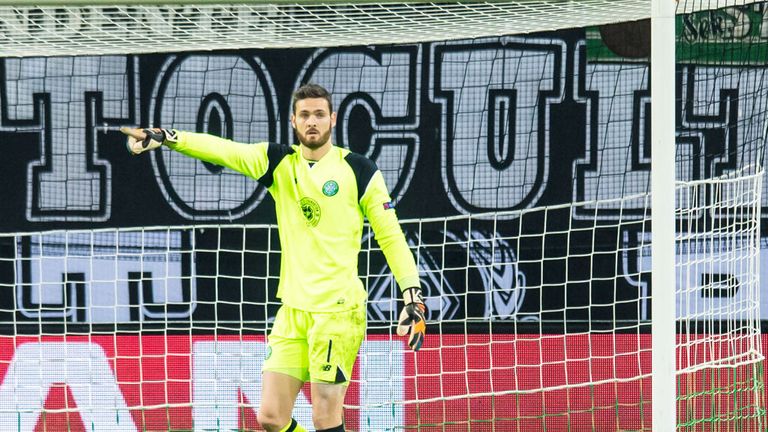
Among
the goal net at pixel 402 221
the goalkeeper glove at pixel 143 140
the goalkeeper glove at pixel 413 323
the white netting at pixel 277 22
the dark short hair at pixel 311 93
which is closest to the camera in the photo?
the goalkeeper glove at pixel 143 140

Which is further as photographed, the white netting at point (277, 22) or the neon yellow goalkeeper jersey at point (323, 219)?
the white netting at point (277, 22)

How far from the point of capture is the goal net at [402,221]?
6141 mm

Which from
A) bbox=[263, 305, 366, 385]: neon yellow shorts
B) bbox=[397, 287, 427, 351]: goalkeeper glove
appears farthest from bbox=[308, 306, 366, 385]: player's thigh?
bbox=[397, 287, 427, 351]: goalkeeper glove

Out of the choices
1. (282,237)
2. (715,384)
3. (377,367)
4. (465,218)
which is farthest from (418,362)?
(282,237)

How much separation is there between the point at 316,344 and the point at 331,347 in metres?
0.06

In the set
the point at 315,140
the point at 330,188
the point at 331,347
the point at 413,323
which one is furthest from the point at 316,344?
the point at 315,140

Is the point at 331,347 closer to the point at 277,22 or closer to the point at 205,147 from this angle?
the point at 205,147

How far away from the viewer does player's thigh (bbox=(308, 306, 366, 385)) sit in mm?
4512

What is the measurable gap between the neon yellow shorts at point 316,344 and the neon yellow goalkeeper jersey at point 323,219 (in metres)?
0.05

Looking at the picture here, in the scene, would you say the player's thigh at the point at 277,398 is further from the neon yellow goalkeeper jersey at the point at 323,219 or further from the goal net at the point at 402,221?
the goal net at the point at 402,221

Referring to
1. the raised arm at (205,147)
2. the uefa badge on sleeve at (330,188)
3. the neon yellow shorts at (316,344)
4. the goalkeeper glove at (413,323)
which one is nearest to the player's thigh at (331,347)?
the neon yellow shorts at (316,344)

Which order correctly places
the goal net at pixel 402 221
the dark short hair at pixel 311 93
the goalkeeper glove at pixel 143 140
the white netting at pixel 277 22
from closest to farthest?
the goalkeeper glove at pixel 143 140 < the dark short hair at pixel 311 93 < the white netting at pixel 277 22 < the goal net at pixel 402 221

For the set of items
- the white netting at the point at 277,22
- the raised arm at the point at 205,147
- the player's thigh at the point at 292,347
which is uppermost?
the white netting at the point at 277,22

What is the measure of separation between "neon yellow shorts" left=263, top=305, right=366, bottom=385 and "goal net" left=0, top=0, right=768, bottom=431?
5.11ft
